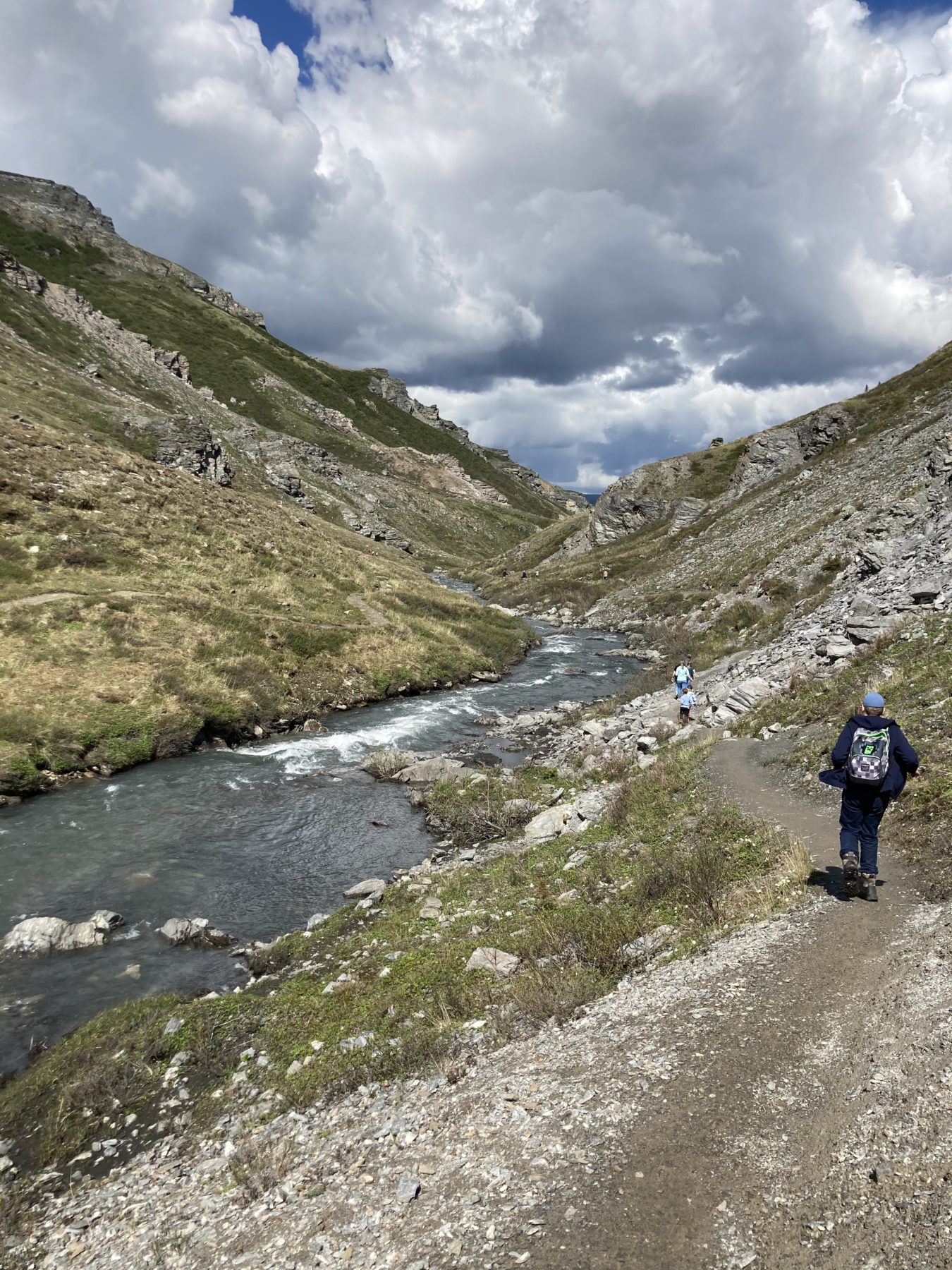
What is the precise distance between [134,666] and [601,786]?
968 inches

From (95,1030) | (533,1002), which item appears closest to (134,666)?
(95,1030)

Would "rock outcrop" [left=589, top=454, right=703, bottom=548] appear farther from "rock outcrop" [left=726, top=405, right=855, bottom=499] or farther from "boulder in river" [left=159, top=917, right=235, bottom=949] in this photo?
"boulder in river" [left=159, top=917, right=235, bottom=949]

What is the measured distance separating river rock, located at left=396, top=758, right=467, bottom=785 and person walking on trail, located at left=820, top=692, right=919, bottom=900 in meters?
17.0

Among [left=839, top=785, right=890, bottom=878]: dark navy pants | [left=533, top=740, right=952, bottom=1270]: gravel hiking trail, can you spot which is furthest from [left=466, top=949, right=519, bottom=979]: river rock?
[left=839, top=785, right=890, bottom=878]: dark navy pants

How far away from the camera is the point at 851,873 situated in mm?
10625

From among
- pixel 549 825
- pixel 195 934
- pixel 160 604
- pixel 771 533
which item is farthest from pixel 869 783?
pixel 771 533

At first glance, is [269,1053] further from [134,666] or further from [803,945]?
[134,666]

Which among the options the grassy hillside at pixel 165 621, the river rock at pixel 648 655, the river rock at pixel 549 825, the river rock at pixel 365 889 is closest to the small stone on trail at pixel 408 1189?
the river rock at pixel 365 889

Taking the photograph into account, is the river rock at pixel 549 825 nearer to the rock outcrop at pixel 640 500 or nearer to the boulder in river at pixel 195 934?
the boulder in river at pixel 195 934

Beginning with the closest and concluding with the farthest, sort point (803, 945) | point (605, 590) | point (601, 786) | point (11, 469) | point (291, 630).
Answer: point (803, 945)
point (601, 786)
point (291, 630)
point (11, 469)
point (605, 590)

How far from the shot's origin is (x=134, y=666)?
108 ft

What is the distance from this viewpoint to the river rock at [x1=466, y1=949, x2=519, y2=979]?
11758 millimetres

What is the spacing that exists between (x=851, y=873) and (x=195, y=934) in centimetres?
1471

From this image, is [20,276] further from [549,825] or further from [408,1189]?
[408,1189]
